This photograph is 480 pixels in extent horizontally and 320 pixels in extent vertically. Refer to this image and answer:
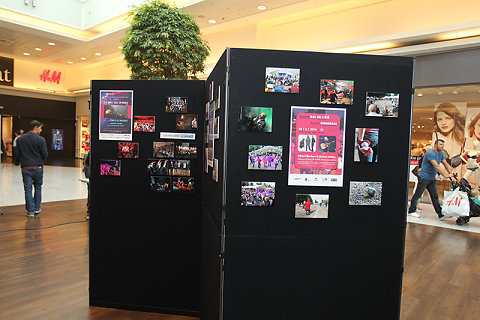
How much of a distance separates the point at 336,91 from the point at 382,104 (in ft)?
0.94

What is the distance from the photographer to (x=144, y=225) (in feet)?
9.98

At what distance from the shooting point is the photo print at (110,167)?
3.04 metres

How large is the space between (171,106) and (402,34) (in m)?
6.52

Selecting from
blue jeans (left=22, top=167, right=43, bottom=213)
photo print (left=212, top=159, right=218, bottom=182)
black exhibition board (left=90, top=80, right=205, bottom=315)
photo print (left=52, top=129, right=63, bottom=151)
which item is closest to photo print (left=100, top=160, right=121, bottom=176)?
black exhibition board (left=90, top=80, right=205, bottom=315)

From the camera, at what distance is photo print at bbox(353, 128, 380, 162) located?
6.26 ft

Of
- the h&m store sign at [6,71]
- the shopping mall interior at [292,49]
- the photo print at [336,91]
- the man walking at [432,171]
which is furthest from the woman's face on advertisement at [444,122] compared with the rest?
the h&m store sign at [6,71]

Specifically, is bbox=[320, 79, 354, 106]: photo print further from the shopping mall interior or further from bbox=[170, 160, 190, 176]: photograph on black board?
the shopping mall interior

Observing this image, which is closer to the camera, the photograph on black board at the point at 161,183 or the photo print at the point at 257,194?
the photo print at the point at 257,194

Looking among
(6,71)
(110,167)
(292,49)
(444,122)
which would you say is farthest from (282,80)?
(6,71)

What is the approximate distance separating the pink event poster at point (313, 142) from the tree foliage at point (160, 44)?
237 centimetres

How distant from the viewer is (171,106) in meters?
2.94

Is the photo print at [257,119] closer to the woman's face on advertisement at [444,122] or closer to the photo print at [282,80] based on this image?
the photo print at [282,80]

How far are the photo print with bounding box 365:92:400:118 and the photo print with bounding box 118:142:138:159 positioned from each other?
197 cm

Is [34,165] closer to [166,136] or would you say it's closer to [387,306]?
[166,136]
